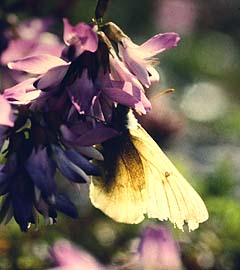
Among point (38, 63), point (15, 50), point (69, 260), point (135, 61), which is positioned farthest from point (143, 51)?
point (15, 50)

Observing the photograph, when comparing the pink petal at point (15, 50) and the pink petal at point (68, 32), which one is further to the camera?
the pink petal at point (15, 50)

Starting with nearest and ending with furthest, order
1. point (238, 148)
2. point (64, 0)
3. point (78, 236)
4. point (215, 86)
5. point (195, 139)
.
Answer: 1. point (78, 236)
2. point (64, 0)
3. point (238, 148)
4. point (195, 139)
5. point (215, 86)

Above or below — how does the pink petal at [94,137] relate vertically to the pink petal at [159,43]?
below

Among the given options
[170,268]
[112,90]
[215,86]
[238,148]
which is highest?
[112,90]

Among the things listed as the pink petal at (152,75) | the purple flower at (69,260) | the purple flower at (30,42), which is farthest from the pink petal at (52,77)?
the purple flower at (30,42)

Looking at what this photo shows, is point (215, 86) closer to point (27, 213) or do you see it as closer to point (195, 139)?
point (195, 139)

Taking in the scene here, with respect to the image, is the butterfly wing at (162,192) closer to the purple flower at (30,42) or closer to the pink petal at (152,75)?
the pink petal at (152,75)

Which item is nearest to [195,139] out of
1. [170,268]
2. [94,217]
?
[94,217]

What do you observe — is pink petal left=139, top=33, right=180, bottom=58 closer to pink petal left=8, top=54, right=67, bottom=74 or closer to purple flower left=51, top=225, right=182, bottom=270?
pink petal left=8, top=54, right=67, bottom=74
